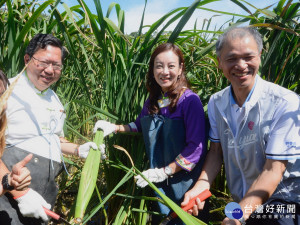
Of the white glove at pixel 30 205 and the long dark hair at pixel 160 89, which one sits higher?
the long dark hair at pixel 160 89

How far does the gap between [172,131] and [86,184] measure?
0.50 metres

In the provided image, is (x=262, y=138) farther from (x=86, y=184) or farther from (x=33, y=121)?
(x=33, y=121)

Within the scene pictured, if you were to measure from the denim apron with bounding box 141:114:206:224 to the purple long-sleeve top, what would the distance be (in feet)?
0.12

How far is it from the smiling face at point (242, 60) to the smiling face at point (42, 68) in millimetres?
738

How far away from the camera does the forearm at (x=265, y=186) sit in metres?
0.99

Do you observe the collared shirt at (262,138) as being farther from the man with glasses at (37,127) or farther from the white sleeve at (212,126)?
the man with glasses at (37,127)

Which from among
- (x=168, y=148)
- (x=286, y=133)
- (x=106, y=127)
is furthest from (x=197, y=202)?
(x=106, y=127)

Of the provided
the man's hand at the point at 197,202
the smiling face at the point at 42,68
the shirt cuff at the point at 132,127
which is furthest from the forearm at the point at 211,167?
the smiling face at the point at 42,68

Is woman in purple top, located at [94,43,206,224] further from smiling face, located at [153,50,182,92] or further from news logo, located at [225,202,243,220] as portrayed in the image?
news logo, located at [225,202,243,220]

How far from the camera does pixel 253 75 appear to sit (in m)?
1.12

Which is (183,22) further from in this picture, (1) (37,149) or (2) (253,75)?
(1) (37,149)

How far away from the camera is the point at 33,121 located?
1231 mm

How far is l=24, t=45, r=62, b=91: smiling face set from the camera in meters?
1.26

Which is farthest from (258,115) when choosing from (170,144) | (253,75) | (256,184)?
(170,144)
